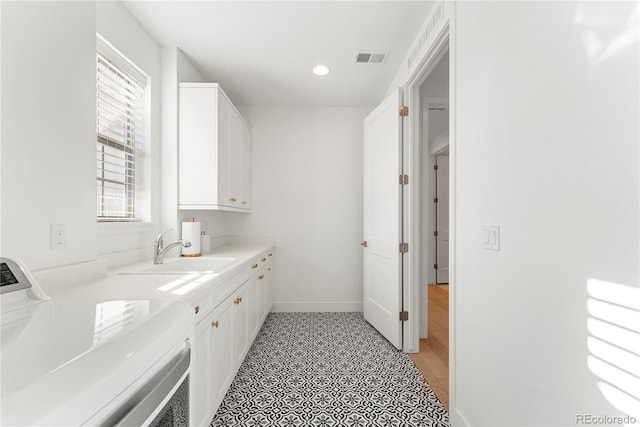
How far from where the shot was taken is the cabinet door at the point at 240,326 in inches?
81.1

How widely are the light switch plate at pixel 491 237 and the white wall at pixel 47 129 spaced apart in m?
1.85

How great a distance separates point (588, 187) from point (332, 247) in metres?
3.06

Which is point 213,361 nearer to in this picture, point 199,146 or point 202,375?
point 202,375

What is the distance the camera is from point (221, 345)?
1791mm

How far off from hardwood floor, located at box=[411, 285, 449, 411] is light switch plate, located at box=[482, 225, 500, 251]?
3.75 ft

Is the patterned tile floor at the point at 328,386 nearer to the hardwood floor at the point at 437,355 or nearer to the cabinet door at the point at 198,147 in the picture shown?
the hardwood floor at the point at 437,355

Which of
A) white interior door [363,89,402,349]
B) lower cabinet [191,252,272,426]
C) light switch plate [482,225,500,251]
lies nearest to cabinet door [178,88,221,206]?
lower cabinet [191,252,272,426]

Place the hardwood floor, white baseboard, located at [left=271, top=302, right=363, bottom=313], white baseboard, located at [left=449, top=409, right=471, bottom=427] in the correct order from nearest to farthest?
white baseboard, located at [left=449, top=409, right=471, bottom=427]
the hardwood floor
white baseboard, located at [left=271, top=302, right=363, bottom=313]

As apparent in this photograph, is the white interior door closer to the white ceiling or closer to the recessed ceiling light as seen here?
the white ceiling

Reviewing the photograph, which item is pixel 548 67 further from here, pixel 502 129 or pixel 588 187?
pixel 588 187

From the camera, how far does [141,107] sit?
2352 mm

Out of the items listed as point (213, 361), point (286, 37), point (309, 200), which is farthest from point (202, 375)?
point (309, 200)

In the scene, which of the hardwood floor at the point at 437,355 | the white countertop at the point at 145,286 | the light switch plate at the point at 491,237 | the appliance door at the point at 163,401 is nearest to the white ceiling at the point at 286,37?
the light switch plate at the point at 491,237

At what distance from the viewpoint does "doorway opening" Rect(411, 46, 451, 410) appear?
2.45m
